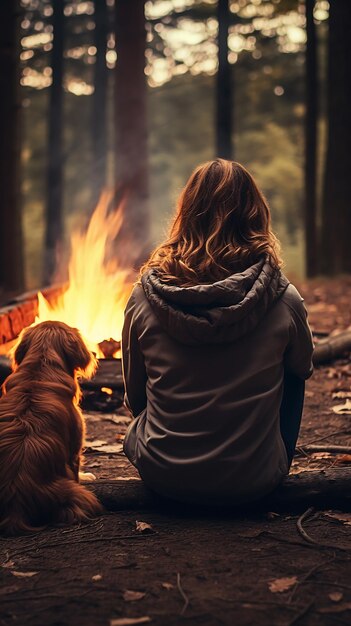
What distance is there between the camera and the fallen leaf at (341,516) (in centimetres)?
443

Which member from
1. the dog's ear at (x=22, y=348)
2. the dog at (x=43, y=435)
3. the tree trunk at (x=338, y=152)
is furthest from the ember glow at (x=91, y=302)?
the tree trunk at (x=338, y=152)

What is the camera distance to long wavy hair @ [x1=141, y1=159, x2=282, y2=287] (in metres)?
4.37

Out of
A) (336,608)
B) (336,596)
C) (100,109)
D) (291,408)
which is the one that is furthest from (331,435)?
(100,109)

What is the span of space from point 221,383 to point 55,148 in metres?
20.9

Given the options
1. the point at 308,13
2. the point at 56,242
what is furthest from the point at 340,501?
the point at 56,242

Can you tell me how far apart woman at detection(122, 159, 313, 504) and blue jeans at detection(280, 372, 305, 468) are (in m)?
0.12

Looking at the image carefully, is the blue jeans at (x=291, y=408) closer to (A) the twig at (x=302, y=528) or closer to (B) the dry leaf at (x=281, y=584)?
(A) the twig at (x=302, y=528)

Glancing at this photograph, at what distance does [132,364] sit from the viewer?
4629 millimetres


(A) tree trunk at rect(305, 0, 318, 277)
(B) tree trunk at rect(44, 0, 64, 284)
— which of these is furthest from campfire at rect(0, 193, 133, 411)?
(B) tree trunk at rect(44, 0, 64, 284)

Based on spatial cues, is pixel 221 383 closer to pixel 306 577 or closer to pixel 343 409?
pixel 306 577

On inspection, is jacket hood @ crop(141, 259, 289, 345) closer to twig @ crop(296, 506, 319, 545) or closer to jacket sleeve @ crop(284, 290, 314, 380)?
jacket sleeve @ crop(284, 290, 314, 380)

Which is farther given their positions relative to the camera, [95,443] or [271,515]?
[95,443]

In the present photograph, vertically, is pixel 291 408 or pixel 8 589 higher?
pixel 291 408

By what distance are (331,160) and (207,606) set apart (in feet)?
42.9
